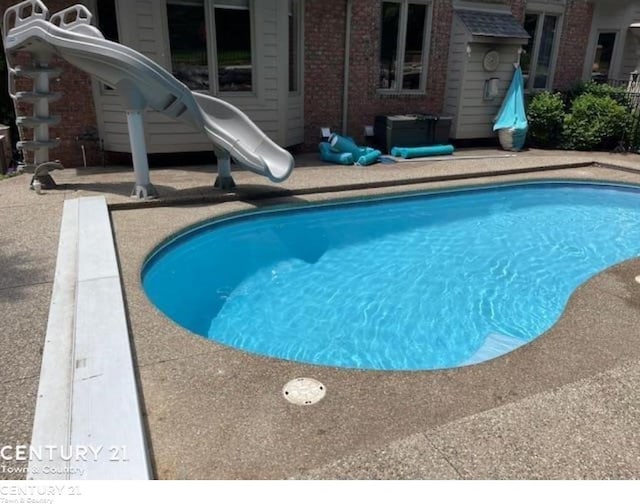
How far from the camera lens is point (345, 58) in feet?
33.9

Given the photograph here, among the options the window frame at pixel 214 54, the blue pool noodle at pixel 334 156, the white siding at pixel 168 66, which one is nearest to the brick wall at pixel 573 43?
the blue pool noodle at pixel 334 156

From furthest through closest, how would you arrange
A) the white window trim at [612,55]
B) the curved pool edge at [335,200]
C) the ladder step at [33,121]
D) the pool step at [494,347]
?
1. the white window trim at [612,55]
2. the ladder step at [33,121]
3. the curved pool edge at [335,200]
4. the pool step at [494,347]

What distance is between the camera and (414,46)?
11.2m

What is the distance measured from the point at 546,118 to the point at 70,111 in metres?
10.5

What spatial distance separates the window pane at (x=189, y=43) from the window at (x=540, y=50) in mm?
8788

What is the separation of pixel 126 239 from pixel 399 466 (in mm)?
4071

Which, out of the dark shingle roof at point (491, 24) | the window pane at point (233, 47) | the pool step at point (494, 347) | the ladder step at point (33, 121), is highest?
the dark shingle roof at point (491, 24)

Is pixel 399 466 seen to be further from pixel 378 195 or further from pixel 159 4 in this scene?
pixel 159 4

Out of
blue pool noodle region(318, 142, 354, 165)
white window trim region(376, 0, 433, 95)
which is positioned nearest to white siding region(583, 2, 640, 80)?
white window trim region(376, 0, 433, 95)

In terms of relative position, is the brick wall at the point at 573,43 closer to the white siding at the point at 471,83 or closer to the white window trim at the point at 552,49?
the white window trim at the point at 552,49

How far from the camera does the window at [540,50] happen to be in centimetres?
1248

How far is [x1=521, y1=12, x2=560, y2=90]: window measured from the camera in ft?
41.0

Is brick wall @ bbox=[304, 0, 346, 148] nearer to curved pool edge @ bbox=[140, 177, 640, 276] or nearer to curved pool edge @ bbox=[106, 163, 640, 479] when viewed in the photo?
curved pool edge @ bbox=[140, 177, 640, 276]

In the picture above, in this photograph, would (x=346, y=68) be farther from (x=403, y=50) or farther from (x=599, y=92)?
(x=599, y=92)
